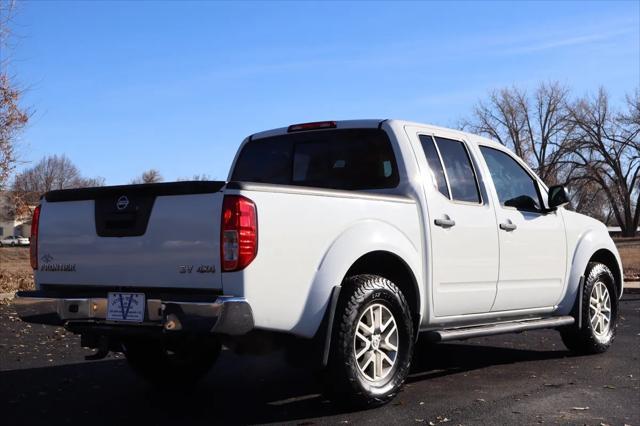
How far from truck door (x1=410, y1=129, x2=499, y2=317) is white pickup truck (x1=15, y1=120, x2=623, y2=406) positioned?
0.02 meters

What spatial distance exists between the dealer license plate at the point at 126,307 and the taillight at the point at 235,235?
0.67m

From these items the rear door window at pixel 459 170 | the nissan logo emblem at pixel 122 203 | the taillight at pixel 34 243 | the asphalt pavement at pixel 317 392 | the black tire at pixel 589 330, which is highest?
the rear door window at pixel 459 170

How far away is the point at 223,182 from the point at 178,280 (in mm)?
654

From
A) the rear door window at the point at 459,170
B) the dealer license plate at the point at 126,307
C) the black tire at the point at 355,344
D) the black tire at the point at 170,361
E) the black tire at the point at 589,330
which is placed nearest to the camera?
the dealer license plate at the point at 126,307

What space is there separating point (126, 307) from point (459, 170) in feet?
10.2

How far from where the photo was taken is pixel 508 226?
656cm

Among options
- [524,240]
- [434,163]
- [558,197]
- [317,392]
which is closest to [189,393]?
[317,392]

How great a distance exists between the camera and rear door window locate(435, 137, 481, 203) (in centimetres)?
631

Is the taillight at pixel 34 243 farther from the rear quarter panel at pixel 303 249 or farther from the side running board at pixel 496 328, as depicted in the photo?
the side running board at pixel 496 328

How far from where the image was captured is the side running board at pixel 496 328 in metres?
5.75

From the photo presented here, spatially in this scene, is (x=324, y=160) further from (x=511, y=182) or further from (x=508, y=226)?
(x=511, y=182)

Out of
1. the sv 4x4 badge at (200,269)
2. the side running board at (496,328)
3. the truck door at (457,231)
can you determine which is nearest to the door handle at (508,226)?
the truck door at (457,231)

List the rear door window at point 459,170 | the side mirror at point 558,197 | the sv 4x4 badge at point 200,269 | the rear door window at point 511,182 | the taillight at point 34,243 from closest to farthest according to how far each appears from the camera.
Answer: the sv 4x4 badge at point 200,269 < the taillight at point 34,243 < the rear door window at point 459,170 < the rear door window at point 511,182 < the side mirror at point 558,197

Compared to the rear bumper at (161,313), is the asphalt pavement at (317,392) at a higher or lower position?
lower
